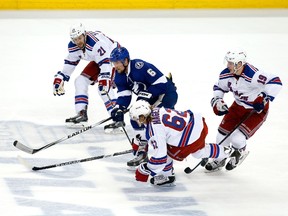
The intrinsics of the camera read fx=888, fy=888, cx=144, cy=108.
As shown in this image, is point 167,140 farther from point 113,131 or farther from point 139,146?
point 113,131

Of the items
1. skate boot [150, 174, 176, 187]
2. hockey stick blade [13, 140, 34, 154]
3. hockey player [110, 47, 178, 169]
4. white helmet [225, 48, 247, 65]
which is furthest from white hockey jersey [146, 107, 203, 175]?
hockey stick blade [13, 140, 34, 154]

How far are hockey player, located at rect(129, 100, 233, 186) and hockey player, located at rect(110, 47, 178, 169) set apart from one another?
516mm

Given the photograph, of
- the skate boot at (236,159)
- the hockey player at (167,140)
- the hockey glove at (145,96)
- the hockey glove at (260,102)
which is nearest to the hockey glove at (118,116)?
the hockey glove at (145,96)

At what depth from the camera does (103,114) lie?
7797mm

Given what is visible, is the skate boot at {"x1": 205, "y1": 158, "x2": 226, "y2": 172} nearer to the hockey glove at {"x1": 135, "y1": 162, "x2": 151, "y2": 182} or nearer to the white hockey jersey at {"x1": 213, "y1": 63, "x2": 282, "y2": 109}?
the white hockey jersey at {"x1": 213, "y1": 63, "x2": 282, "y2": 109}

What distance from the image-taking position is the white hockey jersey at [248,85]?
6.06m

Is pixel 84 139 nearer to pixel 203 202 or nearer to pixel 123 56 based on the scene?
pixel 123 56

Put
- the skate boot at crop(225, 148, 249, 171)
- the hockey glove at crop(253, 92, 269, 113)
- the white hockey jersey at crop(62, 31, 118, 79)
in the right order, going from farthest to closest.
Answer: the white hockey jersey at crop(62, 31, 118, 79)
the skate boot at crop(225, 148, 249, 171)
the hockey glove at crop(253, 92, 269, 113)

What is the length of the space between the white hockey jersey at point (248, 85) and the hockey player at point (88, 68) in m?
1.31

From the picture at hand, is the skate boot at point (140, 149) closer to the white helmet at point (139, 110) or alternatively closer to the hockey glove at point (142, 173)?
the hockey glove at point (142, 173)

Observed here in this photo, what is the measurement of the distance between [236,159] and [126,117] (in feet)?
5.56

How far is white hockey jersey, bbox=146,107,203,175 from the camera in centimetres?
562

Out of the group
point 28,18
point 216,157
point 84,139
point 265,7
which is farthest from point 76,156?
point 265,7

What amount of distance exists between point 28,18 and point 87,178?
6254mm
